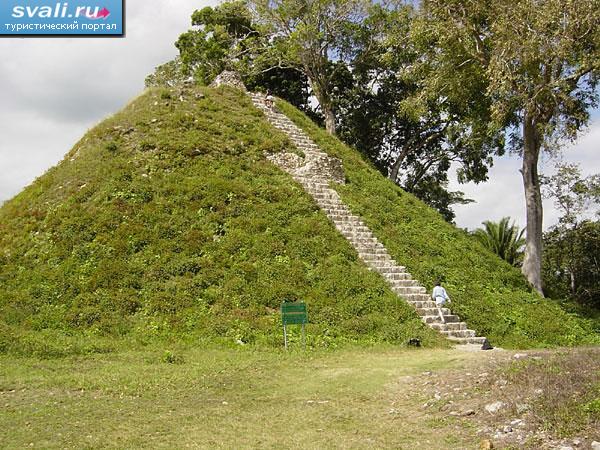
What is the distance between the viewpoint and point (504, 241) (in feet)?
85.2

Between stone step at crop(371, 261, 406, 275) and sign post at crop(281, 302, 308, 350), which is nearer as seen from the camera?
sign post at crop(281, 302, 308, 350)

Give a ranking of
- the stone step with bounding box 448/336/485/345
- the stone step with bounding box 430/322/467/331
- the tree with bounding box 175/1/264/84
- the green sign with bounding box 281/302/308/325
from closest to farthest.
Result: the green sign with bounding box 281/302/308/325 < the stone step with bounding box 448/336/485/345 < the stone step with bounding box 430/322/467/331 < the tree with bounding box 175/1/264/84

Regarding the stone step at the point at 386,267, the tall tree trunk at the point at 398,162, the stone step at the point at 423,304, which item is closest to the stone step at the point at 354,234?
the stone step at the point at 386,267

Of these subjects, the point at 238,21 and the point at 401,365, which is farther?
the point at 238,21

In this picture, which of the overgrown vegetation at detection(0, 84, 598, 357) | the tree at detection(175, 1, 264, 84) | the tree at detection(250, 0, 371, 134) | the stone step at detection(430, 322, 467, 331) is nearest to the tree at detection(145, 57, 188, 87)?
the tree at detection(175, 1, 264, 84)

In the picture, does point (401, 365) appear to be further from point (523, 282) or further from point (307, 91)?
point (307, 91)

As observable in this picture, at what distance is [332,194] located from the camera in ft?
62.2

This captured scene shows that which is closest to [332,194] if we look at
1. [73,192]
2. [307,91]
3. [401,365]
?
[73,192]

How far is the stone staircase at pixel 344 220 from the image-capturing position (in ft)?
45.1

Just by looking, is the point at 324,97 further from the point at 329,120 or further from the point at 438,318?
the point at 438,318

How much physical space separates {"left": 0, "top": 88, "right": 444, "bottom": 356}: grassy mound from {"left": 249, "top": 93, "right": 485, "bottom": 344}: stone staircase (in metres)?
0.48

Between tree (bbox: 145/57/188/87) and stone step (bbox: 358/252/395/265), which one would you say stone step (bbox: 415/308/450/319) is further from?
tree (bbox: 145/57/188/87)

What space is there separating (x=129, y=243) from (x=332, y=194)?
703 cm

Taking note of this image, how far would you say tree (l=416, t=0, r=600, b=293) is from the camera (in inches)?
671
